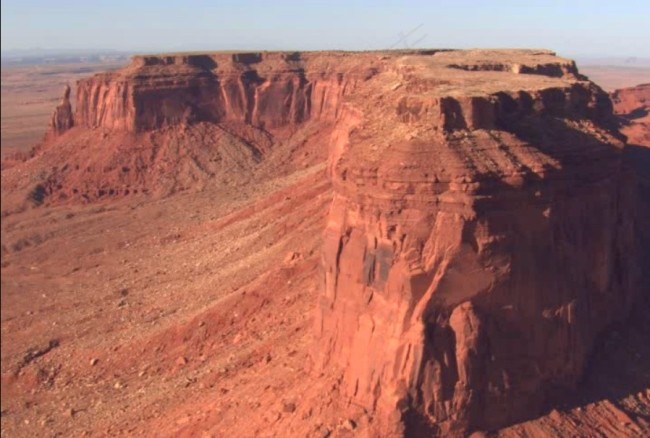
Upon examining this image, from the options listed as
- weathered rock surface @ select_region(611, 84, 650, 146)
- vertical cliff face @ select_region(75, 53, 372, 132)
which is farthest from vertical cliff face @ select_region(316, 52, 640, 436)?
vertical cliff face @ select_region(75, 53, 372, 132)

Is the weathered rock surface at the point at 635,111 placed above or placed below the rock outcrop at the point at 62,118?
above

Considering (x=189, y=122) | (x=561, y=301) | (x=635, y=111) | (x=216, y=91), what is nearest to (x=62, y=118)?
(x=189, y=122)

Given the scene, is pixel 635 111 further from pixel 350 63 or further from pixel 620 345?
pixel 620 345

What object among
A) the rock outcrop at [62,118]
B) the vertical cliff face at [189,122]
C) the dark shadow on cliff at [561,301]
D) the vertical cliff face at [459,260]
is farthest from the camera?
the rock outcrop at [62,118]

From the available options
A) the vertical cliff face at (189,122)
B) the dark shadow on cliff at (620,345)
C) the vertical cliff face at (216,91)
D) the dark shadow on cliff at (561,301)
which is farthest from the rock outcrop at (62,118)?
the dark shadow on cliff at (561,301)

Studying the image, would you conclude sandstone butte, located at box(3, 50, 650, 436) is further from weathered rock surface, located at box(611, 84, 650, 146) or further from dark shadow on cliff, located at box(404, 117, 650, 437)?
weathered rock surface, located at box(611, 84, 650, 146)

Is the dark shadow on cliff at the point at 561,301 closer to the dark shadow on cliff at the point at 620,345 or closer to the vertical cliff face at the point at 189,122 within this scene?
the dark shadow on cliff at the point at 620,345

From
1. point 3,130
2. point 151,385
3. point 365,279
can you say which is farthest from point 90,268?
point 3,130
